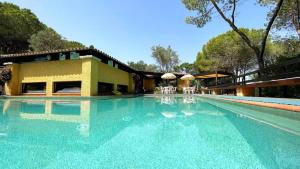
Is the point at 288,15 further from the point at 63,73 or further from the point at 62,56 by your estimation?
the point at 63,73

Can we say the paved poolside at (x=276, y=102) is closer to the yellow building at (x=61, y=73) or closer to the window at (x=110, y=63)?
the yellow building at (x=61, y=73)

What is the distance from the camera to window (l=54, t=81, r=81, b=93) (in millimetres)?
13383

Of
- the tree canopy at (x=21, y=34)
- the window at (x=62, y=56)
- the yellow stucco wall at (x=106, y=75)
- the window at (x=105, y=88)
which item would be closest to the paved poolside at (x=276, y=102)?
the yellow stucco wall at (x=106, y=75)

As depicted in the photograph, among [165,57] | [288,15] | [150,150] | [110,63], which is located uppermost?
[165,57]

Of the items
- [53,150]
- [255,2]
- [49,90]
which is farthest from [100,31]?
[53,150]

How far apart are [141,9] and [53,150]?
16174mm

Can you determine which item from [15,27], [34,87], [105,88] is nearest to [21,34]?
[15,27]

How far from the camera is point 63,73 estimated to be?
44.4ft

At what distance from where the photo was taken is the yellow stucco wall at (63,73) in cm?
1255

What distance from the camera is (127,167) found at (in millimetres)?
1666

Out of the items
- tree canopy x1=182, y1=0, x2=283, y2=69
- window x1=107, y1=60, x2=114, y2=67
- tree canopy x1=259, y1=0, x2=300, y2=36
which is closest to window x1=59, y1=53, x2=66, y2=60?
window x1=107, y1=60, x2=114, y2=67

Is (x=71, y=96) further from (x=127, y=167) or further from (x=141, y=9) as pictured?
(x=127, y=167)

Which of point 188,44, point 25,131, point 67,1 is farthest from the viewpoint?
point 188,44

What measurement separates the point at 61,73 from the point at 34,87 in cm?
353
